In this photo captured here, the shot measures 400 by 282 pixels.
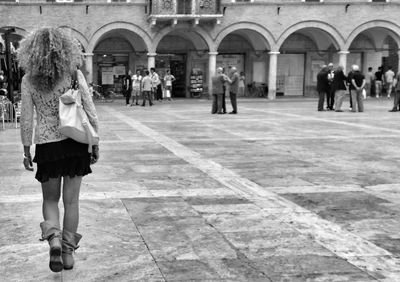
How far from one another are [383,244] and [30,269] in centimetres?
298

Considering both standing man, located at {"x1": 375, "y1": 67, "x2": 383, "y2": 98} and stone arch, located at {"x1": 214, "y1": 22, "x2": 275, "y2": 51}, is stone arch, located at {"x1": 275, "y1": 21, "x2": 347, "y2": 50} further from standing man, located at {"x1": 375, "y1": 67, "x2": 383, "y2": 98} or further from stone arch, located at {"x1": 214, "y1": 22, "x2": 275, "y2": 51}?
standing man, located at {"x1": 375, "y1": 67, "x2": 383, "y2": 98}

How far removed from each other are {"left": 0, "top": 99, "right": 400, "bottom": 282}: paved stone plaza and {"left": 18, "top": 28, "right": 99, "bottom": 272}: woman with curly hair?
47 cm

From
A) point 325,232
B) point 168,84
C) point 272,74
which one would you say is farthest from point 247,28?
point 325,232

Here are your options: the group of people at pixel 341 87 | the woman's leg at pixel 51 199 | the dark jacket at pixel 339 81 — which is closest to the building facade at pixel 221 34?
the group of people at pixel 341 87

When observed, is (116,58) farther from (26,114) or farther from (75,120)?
(75,120)

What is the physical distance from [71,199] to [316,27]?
28653 mm

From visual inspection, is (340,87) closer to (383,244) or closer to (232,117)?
A: (232,117)

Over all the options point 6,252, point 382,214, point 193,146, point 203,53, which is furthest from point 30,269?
point 203,53

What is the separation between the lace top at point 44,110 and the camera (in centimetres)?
397

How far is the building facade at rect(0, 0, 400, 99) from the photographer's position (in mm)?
29156

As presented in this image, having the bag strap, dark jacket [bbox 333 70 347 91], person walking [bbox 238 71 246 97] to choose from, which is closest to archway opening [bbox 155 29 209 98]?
person walking [bbox 238 71 246 97]

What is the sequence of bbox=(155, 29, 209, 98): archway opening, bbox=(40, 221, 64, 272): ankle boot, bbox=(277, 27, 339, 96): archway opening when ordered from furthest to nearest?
bbox=(277, 27, 339, 96): archway opening → bbox=(155, 29, 209, 98): archway opening → bbox=(40, 221, 64, 272): ankle boot

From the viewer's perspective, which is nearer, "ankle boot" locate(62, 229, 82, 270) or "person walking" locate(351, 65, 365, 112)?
"ankle boot" locate(62, 229, 82, 270)

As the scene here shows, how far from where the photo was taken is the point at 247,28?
3042cm
